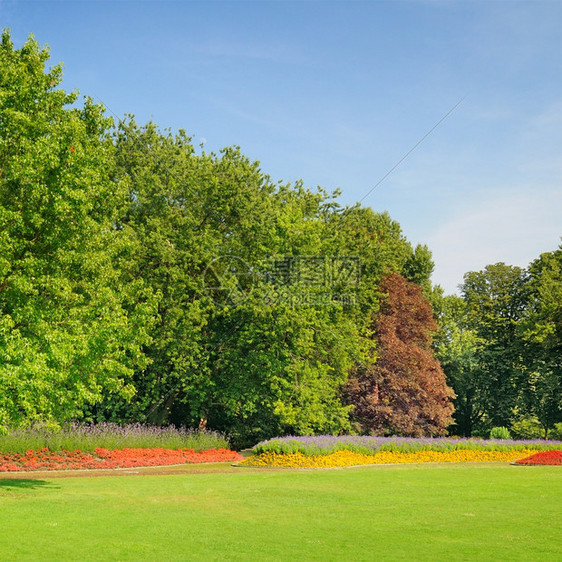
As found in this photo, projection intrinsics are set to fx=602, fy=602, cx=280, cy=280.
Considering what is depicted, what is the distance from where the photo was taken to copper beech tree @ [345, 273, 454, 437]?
35000 mm

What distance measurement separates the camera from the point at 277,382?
94.8 feet

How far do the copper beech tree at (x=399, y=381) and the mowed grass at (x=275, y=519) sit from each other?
697 inches

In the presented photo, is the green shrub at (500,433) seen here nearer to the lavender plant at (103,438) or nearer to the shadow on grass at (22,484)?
the lavender plant at (103,438)

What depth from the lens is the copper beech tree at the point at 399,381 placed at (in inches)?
1378

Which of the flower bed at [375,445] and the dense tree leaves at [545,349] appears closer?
the flower bed at [375,445]

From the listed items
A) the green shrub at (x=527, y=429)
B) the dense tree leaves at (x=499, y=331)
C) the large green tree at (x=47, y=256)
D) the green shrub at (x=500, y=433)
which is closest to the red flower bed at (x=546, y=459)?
the green shrub at (x=500, y=433)

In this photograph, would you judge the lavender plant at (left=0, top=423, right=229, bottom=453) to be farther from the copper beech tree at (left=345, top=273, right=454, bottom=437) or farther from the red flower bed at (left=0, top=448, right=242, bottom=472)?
the copper beech tree at (left=345, top=273, right=454, bottom=437)

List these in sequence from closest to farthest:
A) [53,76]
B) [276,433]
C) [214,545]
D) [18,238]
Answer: [214,545]
[18,238]
[53,76]
[276,433]

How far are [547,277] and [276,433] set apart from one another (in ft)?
81.9

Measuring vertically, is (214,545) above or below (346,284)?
below

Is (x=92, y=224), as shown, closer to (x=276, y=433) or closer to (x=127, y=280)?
(x=127, y=280)

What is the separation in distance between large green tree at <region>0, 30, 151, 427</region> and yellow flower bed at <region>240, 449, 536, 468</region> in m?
7.70

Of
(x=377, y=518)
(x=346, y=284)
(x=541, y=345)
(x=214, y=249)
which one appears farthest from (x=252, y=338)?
(x=541, y=345)

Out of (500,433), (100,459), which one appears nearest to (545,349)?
(500,433)
